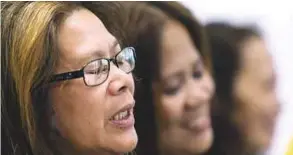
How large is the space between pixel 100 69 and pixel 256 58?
52 centimetres

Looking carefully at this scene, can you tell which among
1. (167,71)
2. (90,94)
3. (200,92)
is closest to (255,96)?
(200,92)

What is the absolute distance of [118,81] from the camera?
1.97 meters

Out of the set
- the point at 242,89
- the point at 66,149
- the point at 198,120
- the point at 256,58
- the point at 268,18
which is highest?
the point at 268,18

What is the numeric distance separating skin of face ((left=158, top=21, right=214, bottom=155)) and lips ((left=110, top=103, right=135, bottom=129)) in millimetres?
101

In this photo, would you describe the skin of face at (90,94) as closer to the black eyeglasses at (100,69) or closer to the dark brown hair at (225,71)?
the black eyeglasses at (100,69)

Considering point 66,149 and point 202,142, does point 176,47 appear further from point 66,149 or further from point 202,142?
point 66,149

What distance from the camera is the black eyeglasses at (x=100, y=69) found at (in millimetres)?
1958

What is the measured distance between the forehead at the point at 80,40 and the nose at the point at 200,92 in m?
0.31

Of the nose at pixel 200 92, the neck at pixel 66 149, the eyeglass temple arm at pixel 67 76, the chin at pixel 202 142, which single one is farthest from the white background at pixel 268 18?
the neck at pixel 66 149

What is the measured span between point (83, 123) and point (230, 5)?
2.05ft

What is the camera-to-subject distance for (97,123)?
1988 millimetres

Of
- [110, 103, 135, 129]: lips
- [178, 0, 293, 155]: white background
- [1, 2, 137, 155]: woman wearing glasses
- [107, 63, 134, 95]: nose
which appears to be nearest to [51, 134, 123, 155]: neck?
[1, 2, 137, 155]: woman wearing glasses

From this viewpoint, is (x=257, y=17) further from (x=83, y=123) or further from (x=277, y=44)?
(x=83, y=123)

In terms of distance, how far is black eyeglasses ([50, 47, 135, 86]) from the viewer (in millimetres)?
1958
